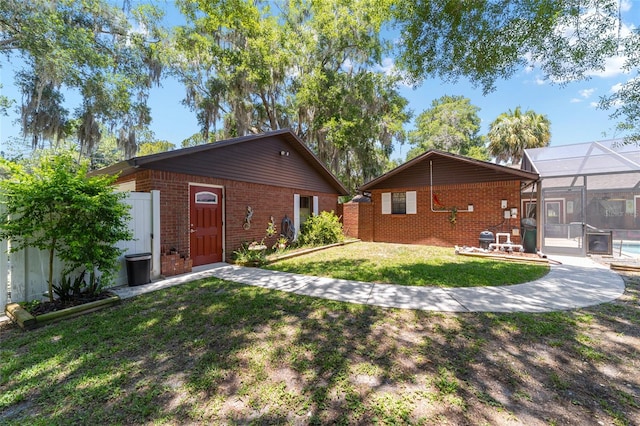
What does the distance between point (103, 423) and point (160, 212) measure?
Answer: 483 centimetres

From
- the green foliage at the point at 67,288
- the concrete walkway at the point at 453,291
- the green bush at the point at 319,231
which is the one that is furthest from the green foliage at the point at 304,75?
the green foliage at the point at 67,288

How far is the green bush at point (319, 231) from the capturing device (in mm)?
10547

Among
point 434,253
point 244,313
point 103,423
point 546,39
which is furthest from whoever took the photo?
point 434,253

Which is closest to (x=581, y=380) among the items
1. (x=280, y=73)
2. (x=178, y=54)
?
(x=280, y=73)

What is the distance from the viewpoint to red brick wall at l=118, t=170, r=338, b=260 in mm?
6000

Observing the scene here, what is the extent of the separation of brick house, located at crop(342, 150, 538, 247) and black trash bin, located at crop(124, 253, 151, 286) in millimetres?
9448

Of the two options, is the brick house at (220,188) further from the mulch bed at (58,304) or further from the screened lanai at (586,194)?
the screened lanai at (586,194)

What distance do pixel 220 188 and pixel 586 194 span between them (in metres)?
11.6

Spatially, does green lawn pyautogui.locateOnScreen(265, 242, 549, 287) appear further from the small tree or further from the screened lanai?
the small tree

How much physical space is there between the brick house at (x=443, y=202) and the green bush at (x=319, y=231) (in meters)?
2.30

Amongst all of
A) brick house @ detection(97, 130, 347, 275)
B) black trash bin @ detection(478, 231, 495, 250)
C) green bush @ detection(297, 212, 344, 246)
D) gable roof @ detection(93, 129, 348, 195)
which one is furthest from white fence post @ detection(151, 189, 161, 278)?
black trash bin @ detection(478, 231, 495, 250)

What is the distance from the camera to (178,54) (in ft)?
47.1

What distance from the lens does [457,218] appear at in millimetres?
10406

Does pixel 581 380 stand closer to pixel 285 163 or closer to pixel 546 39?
pixel 546 39
